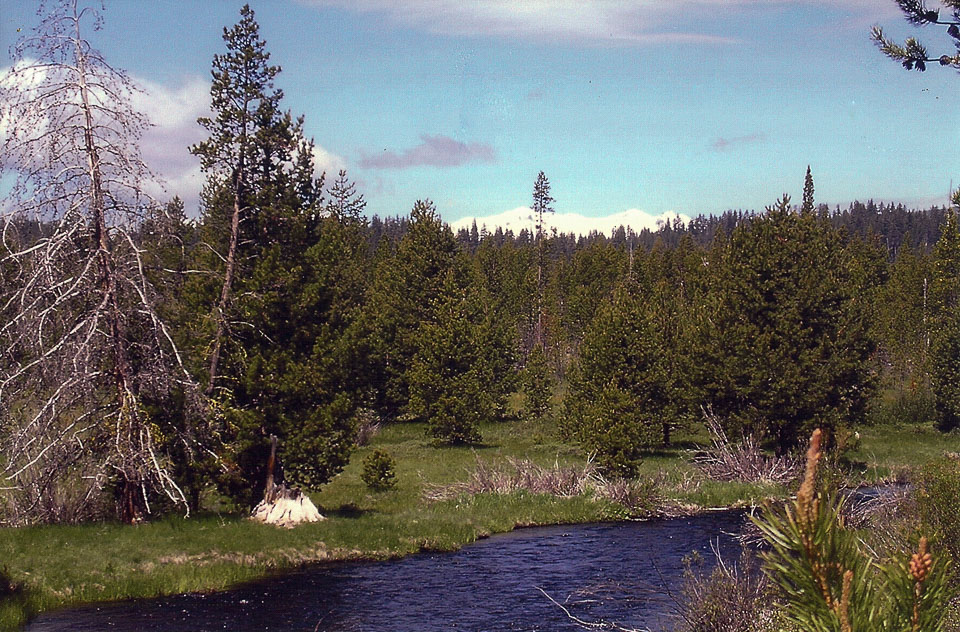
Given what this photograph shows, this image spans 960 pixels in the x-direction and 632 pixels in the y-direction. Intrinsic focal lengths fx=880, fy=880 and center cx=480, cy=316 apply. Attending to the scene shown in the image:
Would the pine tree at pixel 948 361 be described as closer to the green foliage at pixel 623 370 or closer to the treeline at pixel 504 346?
the treeline at pixel 504 346

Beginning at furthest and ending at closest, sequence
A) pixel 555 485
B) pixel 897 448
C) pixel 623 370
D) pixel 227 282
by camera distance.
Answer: pixel 897 448 → pixel 623 370 → pixel 555 485 → pixel 227 282

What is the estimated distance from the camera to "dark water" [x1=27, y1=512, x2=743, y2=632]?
17.5 m

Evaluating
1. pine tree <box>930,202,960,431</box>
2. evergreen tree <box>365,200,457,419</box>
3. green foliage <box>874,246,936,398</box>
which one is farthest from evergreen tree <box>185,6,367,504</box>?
green foliage <box>874,246,936,398</box>

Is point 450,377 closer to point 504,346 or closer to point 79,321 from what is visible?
point 504,346

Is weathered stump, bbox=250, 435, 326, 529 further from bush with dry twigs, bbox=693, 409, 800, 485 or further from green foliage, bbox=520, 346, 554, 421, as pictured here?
green foliage, bbox=520, 346, 554, 421

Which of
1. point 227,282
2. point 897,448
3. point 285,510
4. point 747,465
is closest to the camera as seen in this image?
point 227,282

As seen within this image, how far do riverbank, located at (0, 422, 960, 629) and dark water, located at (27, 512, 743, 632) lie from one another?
2.08ft

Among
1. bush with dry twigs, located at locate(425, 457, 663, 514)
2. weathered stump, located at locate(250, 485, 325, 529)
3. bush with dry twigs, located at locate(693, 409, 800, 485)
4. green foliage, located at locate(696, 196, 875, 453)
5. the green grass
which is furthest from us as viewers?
green foliage, located at locate(696, 196, 875, 453)

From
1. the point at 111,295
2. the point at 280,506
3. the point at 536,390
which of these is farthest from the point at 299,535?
the point at 536,390

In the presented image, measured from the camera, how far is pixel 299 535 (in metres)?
23.4

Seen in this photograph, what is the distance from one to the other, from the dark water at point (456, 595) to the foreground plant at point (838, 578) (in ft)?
40.9

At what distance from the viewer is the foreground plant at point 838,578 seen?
2.50m

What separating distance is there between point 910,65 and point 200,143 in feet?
63.2

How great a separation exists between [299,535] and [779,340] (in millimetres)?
23093
